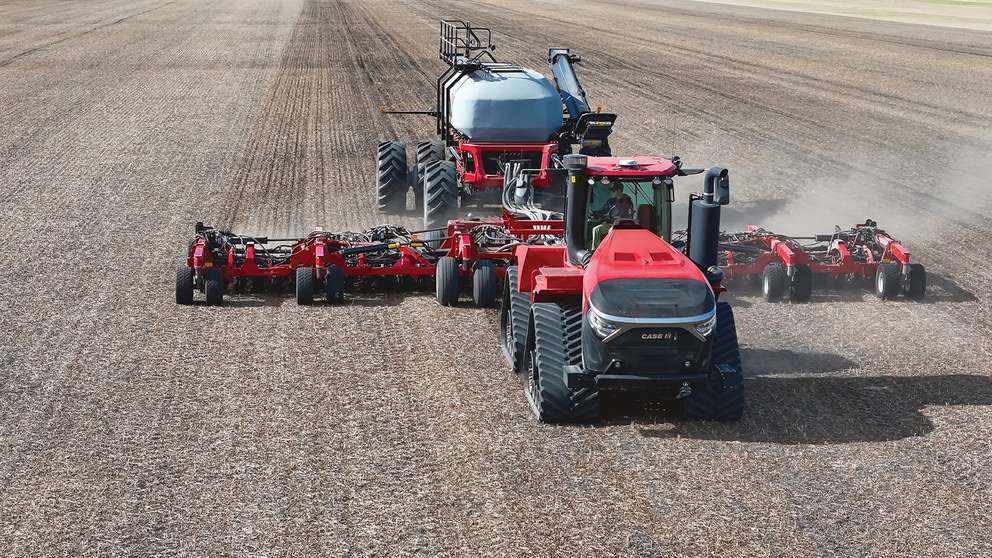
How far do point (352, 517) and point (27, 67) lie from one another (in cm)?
3859

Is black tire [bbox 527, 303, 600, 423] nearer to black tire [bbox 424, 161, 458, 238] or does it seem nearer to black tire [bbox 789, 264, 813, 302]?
black tire [bbox 789, 264, 813, 302]

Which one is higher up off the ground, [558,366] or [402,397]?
[558,366]

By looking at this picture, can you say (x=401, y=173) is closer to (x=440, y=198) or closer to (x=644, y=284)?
(x=440, y=198)

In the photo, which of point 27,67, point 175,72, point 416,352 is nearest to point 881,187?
point 416,352

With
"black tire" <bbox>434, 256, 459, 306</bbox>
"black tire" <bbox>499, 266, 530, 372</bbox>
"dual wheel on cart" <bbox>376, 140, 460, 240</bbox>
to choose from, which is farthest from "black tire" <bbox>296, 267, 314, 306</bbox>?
"dual wheel on cart" <bbox>376, 140, 460, 240</bbox>

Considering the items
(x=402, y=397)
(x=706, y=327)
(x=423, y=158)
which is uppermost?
(x=706, y=327)

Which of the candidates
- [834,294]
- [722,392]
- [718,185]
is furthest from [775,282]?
[722,392]

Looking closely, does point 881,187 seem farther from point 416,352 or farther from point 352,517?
point 352,517

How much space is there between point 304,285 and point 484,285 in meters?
2.22

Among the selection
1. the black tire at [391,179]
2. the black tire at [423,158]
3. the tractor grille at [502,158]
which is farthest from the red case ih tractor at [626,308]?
the black tire at [391,179]

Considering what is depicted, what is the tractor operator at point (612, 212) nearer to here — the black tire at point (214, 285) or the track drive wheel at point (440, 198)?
the black tire at point (214, 285)

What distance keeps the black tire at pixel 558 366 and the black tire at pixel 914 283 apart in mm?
6229

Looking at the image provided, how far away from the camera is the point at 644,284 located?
10.1 m

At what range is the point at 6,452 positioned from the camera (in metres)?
10.3
